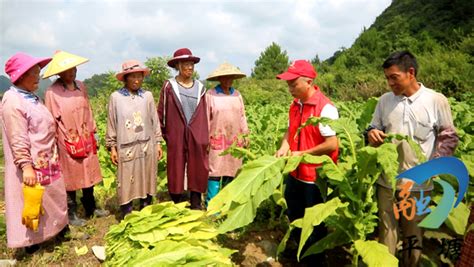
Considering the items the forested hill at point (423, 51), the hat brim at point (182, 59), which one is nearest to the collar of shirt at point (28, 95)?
the hat brim at point (182, 59)

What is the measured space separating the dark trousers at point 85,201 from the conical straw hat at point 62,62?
1.31 m

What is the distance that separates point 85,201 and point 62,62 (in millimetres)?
1592

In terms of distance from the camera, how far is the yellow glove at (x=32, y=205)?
9.29 feet

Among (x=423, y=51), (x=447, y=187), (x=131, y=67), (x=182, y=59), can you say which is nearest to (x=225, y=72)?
(x=182, y=59)

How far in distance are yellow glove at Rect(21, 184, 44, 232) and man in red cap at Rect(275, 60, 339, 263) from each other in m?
1.96

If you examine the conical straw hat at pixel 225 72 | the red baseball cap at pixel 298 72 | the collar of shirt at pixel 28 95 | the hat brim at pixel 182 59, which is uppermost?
the hat brim at pixel 182 59

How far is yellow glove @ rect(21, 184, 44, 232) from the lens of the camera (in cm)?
283

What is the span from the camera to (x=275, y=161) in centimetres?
230

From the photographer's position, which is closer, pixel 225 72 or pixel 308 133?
pixel 308 133

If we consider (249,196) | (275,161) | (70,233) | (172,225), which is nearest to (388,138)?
(275,161)

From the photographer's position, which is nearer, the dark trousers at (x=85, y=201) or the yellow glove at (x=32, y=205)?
the yellow glove at (x=32, y=205)

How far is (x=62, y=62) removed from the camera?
3484 millimetres

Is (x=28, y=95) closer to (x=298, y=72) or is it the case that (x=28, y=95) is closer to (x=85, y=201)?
(x=85, y=201)

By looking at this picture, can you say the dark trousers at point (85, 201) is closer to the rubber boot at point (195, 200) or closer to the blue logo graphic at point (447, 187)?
the rubber boot at point (195, 200)
